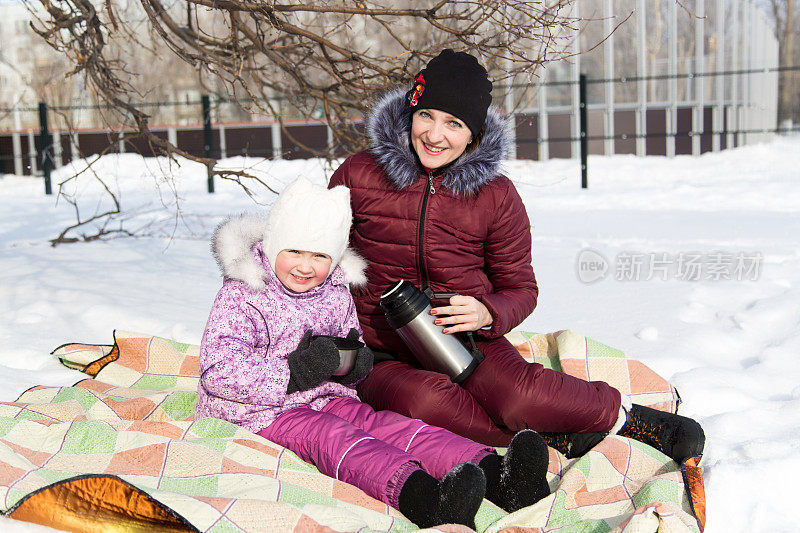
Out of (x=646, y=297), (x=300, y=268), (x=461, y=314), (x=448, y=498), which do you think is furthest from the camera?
(x=646, y=297)

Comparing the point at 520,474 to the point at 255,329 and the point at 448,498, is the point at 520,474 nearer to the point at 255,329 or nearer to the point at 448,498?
the point at 448,498

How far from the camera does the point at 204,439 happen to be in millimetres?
2113

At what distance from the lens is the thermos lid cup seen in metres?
2.31

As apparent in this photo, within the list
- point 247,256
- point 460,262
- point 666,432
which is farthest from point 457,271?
point 666,432

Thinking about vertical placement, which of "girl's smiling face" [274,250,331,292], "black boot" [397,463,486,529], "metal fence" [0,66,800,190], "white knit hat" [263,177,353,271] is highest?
"metal fence" [0,66,800,190]

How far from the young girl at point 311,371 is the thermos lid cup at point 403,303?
5.2 inches

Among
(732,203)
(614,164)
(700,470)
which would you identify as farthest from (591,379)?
(614,164)

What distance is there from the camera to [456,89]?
7.96ft

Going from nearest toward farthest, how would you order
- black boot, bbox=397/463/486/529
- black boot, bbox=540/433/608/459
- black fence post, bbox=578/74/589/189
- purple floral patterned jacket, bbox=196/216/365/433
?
black boot, bbox=397/463/486/529
purple floral patterned jacket, bbox=196/216/365/433
black boot, bbox=540/433/608/459
black fence post, bbox=578/74/589/189

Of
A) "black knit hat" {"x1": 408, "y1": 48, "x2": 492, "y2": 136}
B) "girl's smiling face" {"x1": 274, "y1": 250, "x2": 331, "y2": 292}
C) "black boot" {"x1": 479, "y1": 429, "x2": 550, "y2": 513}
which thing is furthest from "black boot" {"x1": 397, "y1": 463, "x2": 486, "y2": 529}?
"black knit hat" {"x1": 408, "y1": 48, "x2": 492, "y2": 136}

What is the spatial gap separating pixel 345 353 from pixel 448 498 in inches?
22.9

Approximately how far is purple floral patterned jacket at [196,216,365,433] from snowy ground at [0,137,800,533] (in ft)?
2.06

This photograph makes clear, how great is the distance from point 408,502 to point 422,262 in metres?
0.87

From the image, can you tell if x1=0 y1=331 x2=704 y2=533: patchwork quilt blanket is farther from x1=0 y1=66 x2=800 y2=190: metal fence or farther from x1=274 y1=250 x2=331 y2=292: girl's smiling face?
x1=0 y1=66 x2=800 y2=190: metal fence
